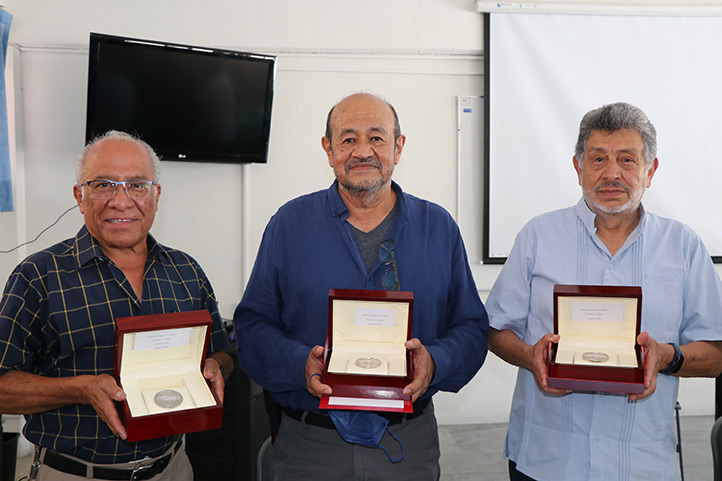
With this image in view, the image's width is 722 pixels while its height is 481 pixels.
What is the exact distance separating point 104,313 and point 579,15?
3.44m

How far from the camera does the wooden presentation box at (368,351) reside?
56.7 inches

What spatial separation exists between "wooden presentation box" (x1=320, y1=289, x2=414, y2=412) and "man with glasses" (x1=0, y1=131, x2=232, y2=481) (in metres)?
0.32

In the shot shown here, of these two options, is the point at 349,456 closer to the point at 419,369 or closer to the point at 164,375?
the point at 419,369

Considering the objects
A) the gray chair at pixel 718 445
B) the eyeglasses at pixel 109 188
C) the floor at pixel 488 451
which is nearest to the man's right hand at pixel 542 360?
the gray chair at pixel 718 445

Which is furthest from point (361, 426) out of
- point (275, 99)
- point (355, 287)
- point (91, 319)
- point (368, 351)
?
point (275, 99)

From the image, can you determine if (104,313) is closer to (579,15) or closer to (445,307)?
(445,307)

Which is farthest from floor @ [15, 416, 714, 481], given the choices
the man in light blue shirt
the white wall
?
the man in light blue shirt

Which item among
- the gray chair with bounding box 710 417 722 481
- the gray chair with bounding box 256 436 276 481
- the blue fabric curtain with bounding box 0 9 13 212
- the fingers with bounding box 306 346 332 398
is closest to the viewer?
the fingers with bounding box 306 346 332 398

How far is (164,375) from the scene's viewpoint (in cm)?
149

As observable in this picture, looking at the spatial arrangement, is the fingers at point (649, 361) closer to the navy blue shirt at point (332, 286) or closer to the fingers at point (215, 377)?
the navy blue shirt at point (332, 286)

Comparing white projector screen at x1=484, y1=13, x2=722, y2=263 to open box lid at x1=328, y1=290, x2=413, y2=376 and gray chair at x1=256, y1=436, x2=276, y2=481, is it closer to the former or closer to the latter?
gray chair at x1=256, y1=436, x2=276, y2=481

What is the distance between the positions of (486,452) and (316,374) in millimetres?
2418

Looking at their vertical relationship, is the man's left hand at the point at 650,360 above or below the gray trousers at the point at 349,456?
above

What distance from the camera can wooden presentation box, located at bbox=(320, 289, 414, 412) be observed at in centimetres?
144
